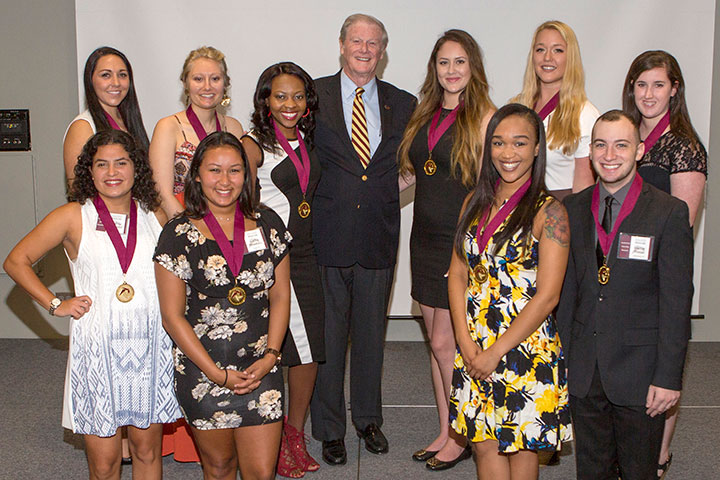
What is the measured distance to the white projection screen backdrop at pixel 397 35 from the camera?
499 cm

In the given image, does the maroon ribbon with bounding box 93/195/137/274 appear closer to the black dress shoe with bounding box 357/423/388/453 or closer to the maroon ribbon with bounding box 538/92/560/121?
the black dress shoe with bounding box 357/423/388/453

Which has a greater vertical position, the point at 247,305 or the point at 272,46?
the point at 272,46

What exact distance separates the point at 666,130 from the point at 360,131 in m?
1.40

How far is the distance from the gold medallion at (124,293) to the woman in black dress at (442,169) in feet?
4.69

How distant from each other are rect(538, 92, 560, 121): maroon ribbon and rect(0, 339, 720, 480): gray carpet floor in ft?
5.74

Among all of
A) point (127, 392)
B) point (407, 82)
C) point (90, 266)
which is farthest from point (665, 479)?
point (407, 82)

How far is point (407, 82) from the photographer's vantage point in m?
5.16

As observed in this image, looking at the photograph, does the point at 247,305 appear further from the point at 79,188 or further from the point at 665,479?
the point at 665,479

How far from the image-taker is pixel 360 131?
3471mm

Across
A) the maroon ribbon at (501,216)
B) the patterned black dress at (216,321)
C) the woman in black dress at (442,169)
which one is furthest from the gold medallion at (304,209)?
the maroon ribbon at (501,216)

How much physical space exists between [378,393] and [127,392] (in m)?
1.46

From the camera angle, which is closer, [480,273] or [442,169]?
[480,273]

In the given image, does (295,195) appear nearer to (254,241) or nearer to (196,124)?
(196,124)

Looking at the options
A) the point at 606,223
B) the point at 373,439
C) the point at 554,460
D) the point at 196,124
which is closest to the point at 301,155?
the point at 196,124
